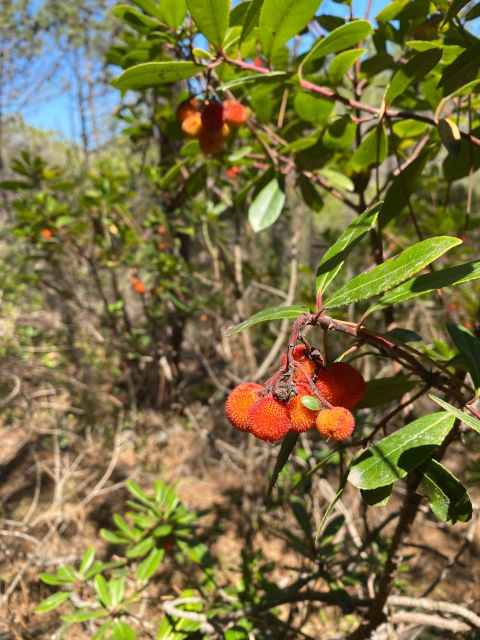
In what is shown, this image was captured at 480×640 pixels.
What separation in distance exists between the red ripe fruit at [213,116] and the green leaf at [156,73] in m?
0.15

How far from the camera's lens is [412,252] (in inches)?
20.0

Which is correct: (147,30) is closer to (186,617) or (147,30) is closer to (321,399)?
(321,399)

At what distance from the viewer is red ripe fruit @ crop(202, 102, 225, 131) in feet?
3.09

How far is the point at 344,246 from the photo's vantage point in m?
0.59

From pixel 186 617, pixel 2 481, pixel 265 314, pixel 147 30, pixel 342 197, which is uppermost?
pixel 147 30

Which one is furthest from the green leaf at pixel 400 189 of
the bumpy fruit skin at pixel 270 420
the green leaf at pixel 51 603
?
the green leaf at pixel 51 603

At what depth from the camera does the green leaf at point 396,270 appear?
1.57 feet

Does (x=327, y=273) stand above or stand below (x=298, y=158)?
below

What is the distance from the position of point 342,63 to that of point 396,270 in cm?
56

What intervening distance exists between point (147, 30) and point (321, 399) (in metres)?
0.85

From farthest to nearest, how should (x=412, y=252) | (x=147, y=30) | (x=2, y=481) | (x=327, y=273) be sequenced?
(x=2, y=481)
(x=147, y=30)
(x=327, y=273)
(x=412, y=252)

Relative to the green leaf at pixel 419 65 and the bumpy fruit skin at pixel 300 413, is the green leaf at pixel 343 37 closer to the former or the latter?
the green leaf at pixel 419 65

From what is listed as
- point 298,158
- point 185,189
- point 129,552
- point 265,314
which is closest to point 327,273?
point 265,314

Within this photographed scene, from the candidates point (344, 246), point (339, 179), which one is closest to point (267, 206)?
point (339, 179)
